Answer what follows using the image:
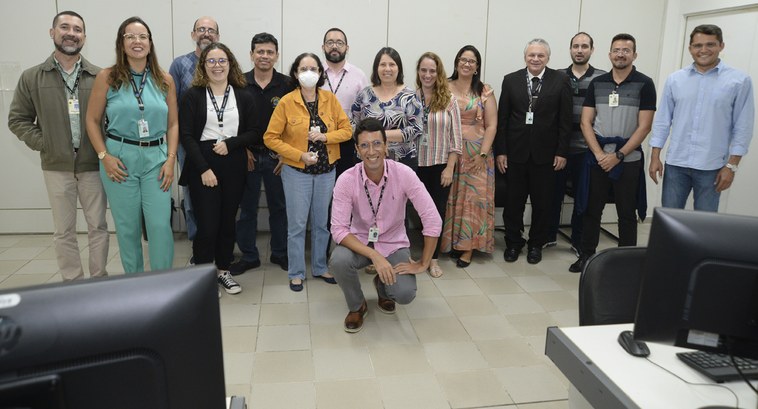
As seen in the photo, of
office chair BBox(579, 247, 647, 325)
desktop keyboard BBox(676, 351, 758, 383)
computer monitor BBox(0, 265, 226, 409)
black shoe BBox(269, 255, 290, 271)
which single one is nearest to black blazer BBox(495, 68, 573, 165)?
black shoe BBox(269, 255, 290, 271)

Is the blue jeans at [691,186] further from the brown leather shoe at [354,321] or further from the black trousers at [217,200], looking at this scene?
the black trousers at [217,200]

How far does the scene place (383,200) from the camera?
3.15 metres

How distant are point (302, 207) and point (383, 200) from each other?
798 millimetres

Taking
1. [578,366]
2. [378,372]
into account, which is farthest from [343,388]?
[578,366]

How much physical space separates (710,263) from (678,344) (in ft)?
0.72

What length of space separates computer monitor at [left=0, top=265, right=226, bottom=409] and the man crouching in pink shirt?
84.0 inches

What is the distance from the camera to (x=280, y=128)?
3588 millimetres

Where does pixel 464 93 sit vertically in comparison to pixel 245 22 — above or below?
below

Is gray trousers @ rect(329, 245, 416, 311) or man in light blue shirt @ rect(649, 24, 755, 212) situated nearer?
gray trousers @ rect(329, 245, 416, 311)

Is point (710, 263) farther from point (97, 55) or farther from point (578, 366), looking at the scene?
point (97, 55)

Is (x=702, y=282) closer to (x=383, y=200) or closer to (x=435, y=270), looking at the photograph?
(x=383, y=200)

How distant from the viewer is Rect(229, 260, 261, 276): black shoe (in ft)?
13.5

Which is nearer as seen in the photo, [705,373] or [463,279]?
[705,373]

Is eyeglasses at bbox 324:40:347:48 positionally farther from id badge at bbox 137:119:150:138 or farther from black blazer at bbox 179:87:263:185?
id badge at bbox 137:119:150:138
